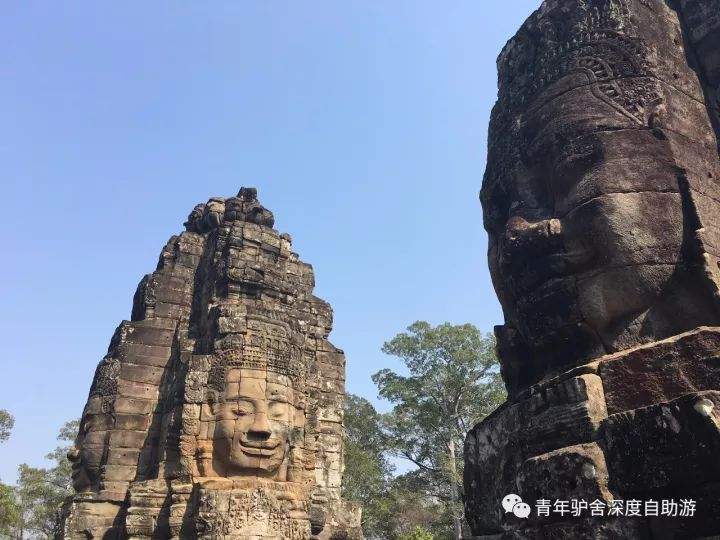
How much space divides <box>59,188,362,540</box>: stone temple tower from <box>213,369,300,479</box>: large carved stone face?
0.01 m

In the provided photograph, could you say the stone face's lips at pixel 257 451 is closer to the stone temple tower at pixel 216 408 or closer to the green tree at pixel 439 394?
the stone temple tower at pixel 216 408

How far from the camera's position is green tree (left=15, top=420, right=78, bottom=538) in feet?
98.5

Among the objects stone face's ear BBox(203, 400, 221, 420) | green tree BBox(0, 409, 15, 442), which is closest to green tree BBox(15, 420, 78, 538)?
green tree BBox(0, 409, 15, 442)

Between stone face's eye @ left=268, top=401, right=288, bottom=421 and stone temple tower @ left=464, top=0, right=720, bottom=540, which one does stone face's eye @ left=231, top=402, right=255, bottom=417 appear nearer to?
stone face's eye @ left=268, top=401, right=288, bottom=421

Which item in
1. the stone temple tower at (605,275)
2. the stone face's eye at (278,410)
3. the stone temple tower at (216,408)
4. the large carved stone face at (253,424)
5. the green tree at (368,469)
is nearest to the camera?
the stone temple tower at (605,275)

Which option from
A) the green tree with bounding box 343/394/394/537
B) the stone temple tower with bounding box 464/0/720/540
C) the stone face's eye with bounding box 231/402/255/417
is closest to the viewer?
the stone temple tower with bounding box 464/0/720/540

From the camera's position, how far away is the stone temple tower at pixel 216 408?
794 cm

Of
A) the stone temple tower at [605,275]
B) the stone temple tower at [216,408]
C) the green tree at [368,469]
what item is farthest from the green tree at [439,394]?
the stone temple tower at [605,275]

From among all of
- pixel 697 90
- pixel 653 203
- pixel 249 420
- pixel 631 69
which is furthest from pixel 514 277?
pixel 249 420

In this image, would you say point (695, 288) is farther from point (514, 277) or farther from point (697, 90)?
point (697, 90)

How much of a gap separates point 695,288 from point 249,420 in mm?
6562

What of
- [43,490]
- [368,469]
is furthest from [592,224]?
[43,490]

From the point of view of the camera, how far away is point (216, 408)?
8.41 metres

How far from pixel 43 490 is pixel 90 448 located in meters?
25.5
